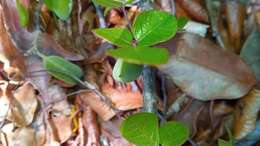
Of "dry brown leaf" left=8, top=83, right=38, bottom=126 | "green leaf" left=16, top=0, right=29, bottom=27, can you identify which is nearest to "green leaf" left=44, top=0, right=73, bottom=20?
"green leaf" left=16, top=0, right=29, bottom=27

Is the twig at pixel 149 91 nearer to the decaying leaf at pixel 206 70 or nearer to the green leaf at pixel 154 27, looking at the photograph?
the decaying leaf at pixel 206 70

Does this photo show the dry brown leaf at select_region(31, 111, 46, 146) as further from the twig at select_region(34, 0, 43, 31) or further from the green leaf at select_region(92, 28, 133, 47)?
the green leaf at select_region(92, 28, 133, 47)

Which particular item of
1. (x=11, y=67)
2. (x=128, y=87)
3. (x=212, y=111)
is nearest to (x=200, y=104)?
(x=212, y=111)

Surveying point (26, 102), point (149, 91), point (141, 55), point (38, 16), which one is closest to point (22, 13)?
point (38, 16)

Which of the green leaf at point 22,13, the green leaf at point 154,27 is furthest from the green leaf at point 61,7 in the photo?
the green leaf at point 154,27

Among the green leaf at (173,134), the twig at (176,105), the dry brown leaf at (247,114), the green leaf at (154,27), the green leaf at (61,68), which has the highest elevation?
the green leaf at (154,27)

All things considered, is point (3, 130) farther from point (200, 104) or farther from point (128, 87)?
point (200, 104)
